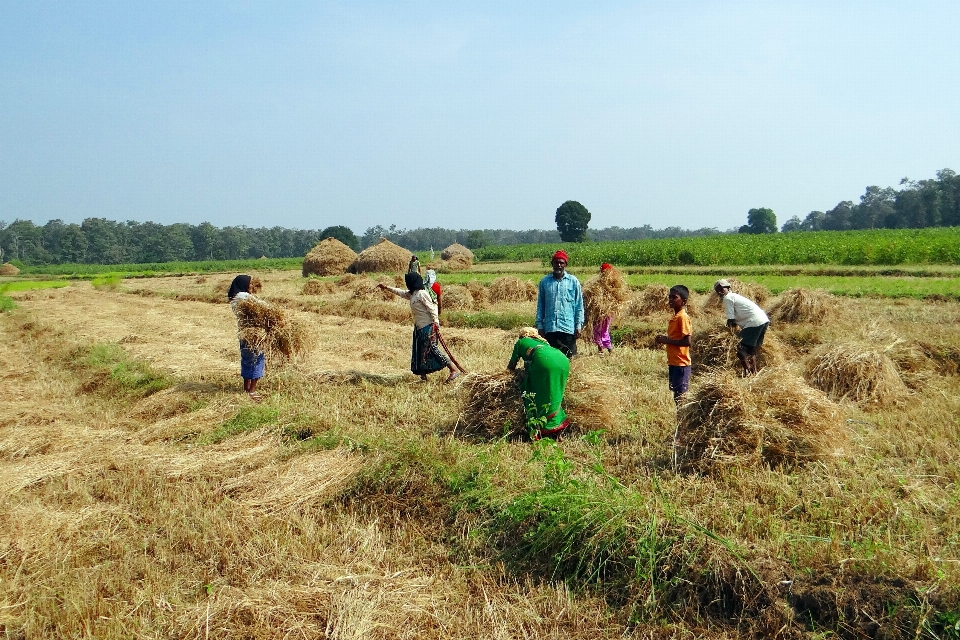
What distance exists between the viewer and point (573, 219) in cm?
8700

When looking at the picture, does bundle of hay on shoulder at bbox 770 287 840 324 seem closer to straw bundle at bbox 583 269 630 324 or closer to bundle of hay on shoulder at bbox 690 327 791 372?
straw bundle at bbox 583 269 630 324

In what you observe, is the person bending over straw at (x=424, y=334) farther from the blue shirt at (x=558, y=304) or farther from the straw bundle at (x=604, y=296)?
the straw bundle at (x=604, y=296)

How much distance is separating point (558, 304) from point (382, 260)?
2674 centimetres

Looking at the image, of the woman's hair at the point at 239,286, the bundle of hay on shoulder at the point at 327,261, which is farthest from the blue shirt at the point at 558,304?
the bundle of hay on shoulder at the point at 327,261

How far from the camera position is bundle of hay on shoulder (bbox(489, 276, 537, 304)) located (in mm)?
19859

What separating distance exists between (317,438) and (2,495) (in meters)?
2.64

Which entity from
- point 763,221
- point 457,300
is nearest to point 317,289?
point 457,300

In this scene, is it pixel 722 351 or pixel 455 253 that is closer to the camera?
pixel 722 351

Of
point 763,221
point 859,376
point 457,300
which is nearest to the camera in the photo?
point 859,376

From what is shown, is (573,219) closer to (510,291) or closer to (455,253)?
(455,253)

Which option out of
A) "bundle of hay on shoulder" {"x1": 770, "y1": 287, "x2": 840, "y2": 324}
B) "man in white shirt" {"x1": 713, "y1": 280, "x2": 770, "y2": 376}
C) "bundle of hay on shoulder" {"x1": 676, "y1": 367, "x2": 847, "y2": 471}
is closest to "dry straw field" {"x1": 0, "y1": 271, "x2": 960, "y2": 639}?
"bundle of hay on shoulder" {"x1": 676, "y1": 367, "x2": 847, "y2": 471}

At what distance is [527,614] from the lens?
368 centimetres

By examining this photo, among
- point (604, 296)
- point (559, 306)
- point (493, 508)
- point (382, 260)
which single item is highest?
point (382, 260)

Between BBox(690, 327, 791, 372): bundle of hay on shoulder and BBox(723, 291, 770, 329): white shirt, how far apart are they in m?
0.76
